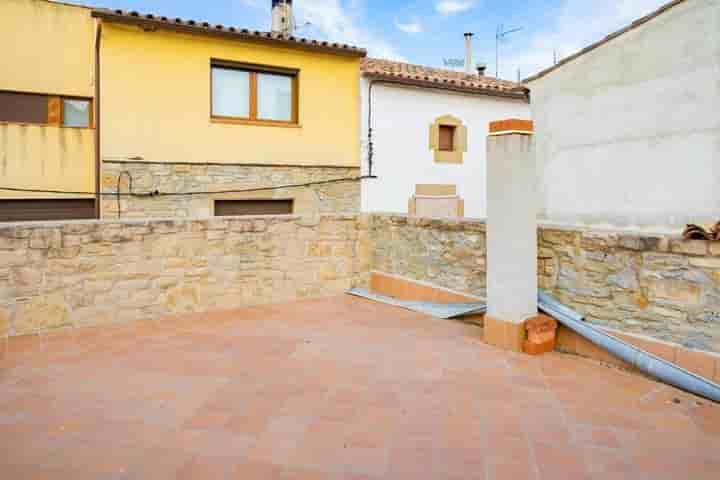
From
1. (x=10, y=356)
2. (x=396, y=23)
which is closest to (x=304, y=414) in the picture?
(x=10, y=356)

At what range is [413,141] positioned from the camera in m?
10.9

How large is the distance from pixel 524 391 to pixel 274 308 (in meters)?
3.40

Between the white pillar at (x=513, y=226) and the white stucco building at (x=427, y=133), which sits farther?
the white stucco building at (x=427, y=133)

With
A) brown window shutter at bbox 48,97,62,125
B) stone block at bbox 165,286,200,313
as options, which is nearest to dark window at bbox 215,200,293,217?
brown window shutter at bbox 48,97,62,125

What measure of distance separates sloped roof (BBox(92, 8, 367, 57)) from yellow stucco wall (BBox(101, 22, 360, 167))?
15 centimetres

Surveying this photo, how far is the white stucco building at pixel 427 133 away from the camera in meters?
10.5

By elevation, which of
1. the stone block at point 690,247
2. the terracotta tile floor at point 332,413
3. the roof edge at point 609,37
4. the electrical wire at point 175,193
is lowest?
the terracotta tile floor at point 332,413

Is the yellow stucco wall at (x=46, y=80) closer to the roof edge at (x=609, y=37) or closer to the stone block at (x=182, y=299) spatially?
the stone block at (x=182, y=299)

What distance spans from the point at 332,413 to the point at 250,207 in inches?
268

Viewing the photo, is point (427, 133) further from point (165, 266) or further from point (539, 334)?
point (539, 334)

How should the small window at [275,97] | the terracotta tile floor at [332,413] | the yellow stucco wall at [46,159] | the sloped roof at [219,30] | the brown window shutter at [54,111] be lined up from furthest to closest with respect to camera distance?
the small window at [275,97]
the brown window shutter at [54,111]
the yellow stucco wall at [46,159]
the sloped roof at [219,30]
the terracotta tile floor at [332,413]

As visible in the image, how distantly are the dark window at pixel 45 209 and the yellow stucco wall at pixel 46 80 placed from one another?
15 cm

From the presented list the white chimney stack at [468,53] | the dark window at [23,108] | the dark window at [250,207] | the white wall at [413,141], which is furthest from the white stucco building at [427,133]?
the dark window at [23,108]

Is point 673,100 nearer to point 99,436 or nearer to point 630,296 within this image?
point 630,296
